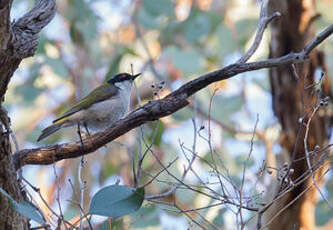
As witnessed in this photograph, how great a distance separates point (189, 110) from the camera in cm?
657

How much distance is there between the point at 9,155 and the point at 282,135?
305 cm

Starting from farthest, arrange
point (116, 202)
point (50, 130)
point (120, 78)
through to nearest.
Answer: point (120, 78) < point (50, 130) < point (116, 202)

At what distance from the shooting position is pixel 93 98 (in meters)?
5.19

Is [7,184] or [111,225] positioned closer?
[7,184]

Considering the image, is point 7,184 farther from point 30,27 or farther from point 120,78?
point 120,78

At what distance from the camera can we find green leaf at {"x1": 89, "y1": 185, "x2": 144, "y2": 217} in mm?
2539

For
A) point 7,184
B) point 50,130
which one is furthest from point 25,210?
point 50,130

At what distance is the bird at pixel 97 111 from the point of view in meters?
4.86

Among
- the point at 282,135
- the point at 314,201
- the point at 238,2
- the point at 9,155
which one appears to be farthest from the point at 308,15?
the point at 238,2

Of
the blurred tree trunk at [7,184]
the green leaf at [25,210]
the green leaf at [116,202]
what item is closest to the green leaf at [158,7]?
the blurred tree trunk at [7,184]

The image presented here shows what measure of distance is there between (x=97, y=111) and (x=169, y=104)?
240cm

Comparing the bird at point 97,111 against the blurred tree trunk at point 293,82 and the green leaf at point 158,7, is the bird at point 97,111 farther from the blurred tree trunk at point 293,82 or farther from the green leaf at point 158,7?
the blurred tree trunk at point 293,82

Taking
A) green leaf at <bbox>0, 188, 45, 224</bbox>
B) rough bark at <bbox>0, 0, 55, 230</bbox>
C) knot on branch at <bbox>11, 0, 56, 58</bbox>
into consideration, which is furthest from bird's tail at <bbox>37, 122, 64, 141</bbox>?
green leaf at <bbox>0, 188, 45, 224</bbox>

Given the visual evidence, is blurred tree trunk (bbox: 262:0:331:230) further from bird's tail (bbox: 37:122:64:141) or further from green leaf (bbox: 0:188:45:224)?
green leaf (bbox: 0:188:45:224)
